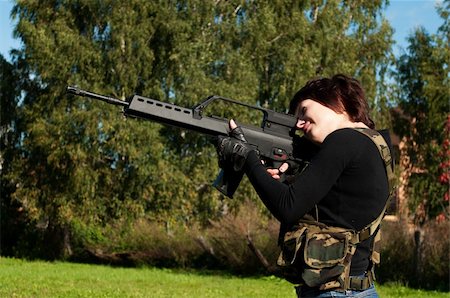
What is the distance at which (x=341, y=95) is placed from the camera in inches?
115

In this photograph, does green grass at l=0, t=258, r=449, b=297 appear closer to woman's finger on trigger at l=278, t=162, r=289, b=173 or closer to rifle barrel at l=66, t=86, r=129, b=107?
rifle barrel at l=66, t=86, r=129, b=107

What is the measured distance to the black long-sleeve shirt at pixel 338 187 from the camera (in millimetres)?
2703

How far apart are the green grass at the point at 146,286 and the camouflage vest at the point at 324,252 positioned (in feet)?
29.1

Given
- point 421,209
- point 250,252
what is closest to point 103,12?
point 250,252

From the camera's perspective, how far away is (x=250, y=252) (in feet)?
61.1

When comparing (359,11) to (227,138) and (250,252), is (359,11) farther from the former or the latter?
(227,138)

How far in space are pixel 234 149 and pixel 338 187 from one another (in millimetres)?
510

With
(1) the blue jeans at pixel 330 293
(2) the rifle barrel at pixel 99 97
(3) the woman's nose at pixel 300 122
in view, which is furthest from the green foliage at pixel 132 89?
(1) the blue jeans at pixel 330 293

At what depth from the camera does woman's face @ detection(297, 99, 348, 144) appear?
292 cm

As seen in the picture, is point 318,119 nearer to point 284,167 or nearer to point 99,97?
point 284,167

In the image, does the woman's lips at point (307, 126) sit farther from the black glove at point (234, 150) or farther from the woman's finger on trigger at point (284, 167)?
the woman's finger on trigger at point (284, 167)

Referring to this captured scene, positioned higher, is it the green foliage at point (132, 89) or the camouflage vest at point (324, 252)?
the green foliage at point (132, 89)

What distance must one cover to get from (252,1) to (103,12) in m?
5.71

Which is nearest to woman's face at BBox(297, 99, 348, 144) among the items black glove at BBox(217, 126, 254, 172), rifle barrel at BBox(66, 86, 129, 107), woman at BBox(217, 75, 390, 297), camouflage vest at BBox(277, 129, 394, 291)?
woman at BBox(217, 75, 390, 297)
